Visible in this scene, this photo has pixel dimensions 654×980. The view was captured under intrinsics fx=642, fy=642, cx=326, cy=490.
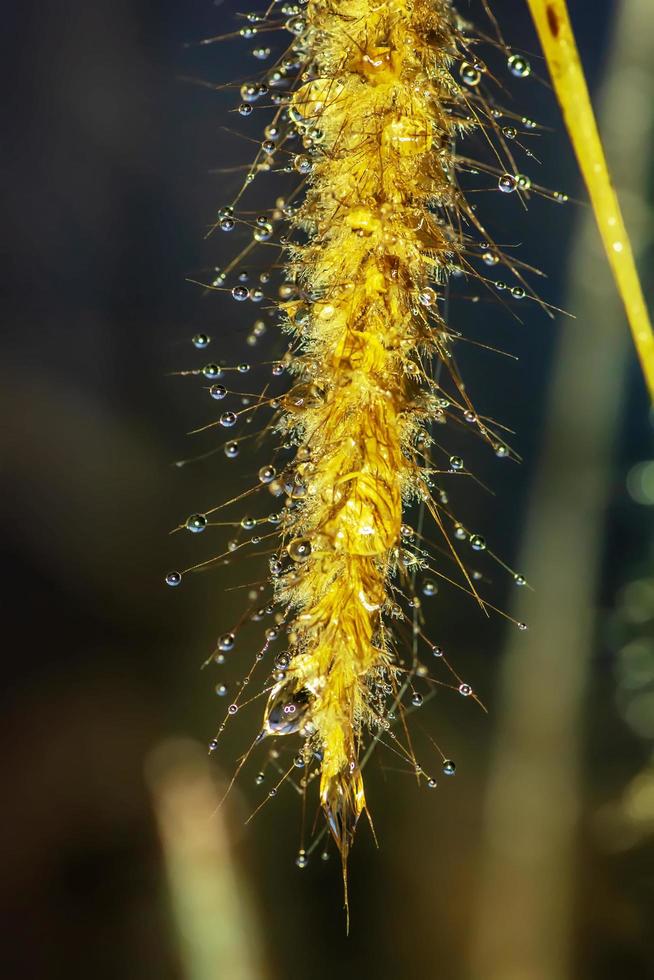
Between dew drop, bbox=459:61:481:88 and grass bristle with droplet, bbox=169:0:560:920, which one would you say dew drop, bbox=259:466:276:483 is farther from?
dew drop, bbox=459:61:481:88

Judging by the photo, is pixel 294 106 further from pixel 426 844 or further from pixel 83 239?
pixel 426 844

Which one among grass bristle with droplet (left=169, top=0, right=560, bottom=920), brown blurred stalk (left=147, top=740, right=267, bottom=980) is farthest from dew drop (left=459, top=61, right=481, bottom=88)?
brown blurred stalk (left=147, top=740, right=267, bottom=980)

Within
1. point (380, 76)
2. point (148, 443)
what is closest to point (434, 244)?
point (380, 76)

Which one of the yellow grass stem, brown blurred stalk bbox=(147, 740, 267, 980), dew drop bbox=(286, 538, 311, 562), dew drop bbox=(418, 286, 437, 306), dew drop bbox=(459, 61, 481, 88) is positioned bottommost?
brown blurred stalk bbox=(147, 740, 267, 980)

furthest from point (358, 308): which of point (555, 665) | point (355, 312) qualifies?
point (555, 665)

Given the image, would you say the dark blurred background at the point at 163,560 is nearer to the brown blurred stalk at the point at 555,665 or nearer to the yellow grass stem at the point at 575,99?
the brown blurred stalk at the point at 555,665

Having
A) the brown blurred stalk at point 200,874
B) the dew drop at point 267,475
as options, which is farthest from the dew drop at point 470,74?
the brown blurred stalk at point 200,874

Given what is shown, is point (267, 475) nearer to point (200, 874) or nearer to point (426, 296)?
point (426, 296)
